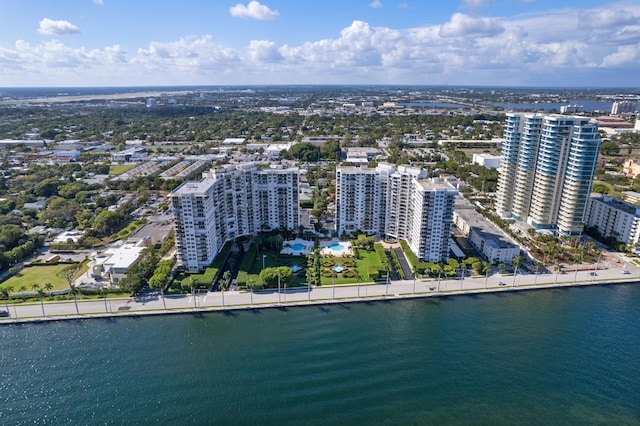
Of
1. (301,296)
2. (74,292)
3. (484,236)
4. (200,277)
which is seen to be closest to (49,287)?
A: (74,292)

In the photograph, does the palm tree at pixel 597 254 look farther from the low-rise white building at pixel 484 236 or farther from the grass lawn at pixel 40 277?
the grass lawn at pixel 40 277

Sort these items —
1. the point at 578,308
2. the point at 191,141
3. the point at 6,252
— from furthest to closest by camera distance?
the point at 191,141, the point at 6,252, the point at 578,308

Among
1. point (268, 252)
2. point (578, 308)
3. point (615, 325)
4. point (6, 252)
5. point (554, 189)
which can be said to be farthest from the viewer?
point (554, 189)

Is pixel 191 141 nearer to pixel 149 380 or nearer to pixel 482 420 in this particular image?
pixel 149 380

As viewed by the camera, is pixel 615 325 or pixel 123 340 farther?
pixel 615 325

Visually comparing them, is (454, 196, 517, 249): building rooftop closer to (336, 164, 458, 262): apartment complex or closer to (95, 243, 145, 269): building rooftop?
(336, 164, 458, 262): apartment complex

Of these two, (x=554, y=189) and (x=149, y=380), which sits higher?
(x=554, y=189)

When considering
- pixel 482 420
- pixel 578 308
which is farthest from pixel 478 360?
pixel 578 308
